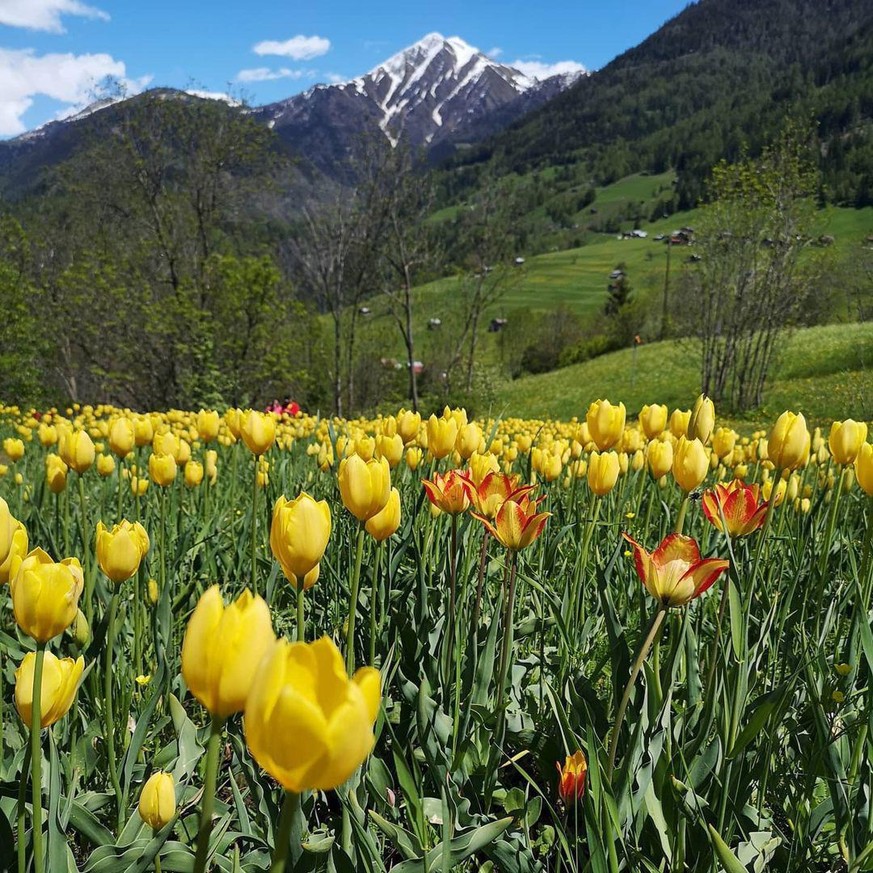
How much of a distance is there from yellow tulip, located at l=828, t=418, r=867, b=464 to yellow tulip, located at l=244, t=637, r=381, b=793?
5.46ft

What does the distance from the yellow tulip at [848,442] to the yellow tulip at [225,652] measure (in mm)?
1686

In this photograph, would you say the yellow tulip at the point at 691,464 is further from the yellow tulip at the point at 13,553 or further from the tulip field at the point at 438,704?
the yellow tulip at the point at 13,553

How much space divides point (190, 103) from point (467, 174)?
169m

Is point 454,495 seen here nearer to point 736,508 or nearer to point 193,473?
point 736,508

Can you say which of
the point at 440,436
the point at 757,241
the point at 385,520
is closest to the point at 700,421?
the point at 440,436

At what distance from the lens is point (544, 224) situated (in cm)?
11638

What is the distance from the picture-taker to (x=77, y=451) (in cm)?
197

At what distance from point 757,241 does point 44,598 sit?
16.1m

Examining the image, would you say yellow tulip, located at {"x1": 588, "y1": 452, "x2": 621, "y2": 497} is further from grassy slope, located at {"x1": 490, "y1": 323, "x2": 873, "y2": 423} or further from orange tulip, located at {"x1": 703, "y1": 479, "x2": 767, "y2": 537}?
grassy slope, located at {"x1": 490, "y1": 323, "x2": 873, "y2": 423}

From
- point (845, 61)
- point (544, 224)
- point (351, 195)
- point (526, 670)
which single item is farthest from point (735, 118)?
point (526, 670)

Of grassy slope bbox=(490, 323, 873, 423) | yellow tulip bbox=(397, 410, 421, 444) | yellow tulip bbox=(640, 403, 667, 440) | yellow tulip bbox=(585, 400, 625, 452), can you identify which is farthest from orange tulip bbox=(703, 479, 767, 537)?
grassy slope bbox=(490, 323, 873, 423)

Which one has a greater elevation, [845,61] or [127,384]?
[845,61]

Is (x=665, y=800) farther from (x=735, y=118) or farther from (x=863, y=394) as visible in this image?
(x=735, y=118)

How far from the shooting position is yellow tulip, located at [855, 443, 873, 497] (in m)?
1.58
